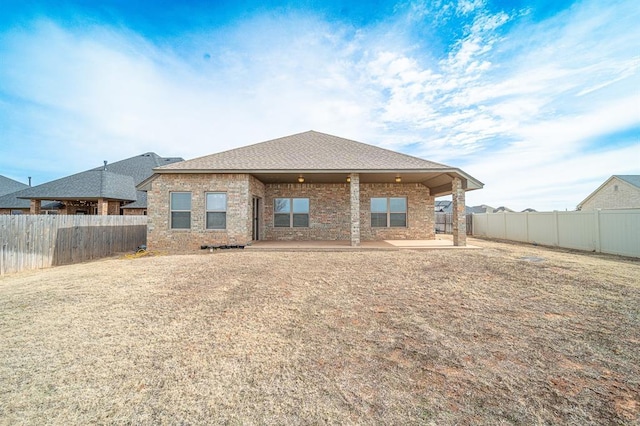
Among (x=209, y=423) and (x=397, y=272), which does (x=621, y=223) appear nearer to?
(x=397, y=272)

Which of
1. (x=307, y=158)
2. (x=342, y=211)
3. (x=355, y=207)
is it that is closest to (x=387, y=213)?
(x=342, y=211)

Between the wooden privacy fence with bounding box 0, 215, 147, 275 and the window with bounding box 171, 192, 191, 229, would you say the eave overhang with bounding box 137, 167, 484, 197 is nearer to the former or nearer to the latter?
the window with bounding box 171, 192, 191, 229

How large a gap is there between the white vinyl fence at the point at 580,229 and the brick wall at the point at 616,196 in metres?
13.6

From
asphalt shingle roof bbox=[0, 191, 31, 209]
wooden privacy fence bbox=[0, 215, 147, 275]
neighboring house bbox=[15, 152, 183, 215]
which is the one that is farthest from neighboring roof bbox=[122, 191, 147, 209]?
asphalt shingle roof bbox=[0, 191, 31, 209]

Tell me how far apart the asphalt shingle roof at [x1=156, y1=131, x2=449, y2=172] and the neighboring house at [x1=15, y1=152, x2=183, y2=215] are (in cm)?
1097

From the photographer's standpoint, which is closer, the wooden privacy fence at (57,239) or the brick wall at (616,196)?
the wooden privacy fence at (57,239)

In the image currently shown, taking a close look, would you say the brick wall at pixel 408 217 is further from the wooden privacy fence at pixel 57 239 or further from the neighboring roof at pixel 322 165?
the wooden privacy fence at pixel 57 239

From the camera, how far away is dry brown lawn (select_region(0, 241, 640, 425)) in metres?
2.23

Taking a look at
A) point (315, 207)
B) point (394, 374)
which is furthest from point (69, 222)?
point (394, 374)

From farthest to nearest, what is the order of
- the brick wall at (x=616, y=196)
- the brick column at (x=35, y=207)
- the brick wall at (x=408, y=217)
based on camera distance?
the brick wall at (x=616, y=196)
the brick column at (x=35, y=207)
the brick wall at (x=408, y=217)

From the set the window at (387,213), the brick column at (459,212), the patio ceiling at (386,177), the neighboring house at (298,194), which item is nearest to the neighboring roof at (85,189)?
the neighboring house at (298,194)

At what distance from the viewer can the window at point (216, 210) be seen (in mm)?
11359

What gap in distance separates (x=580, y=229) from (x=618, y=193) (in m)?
18.2

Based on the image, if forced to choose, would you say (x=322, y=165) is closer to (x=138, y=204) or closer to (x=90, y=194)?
(x=138, y=204)
